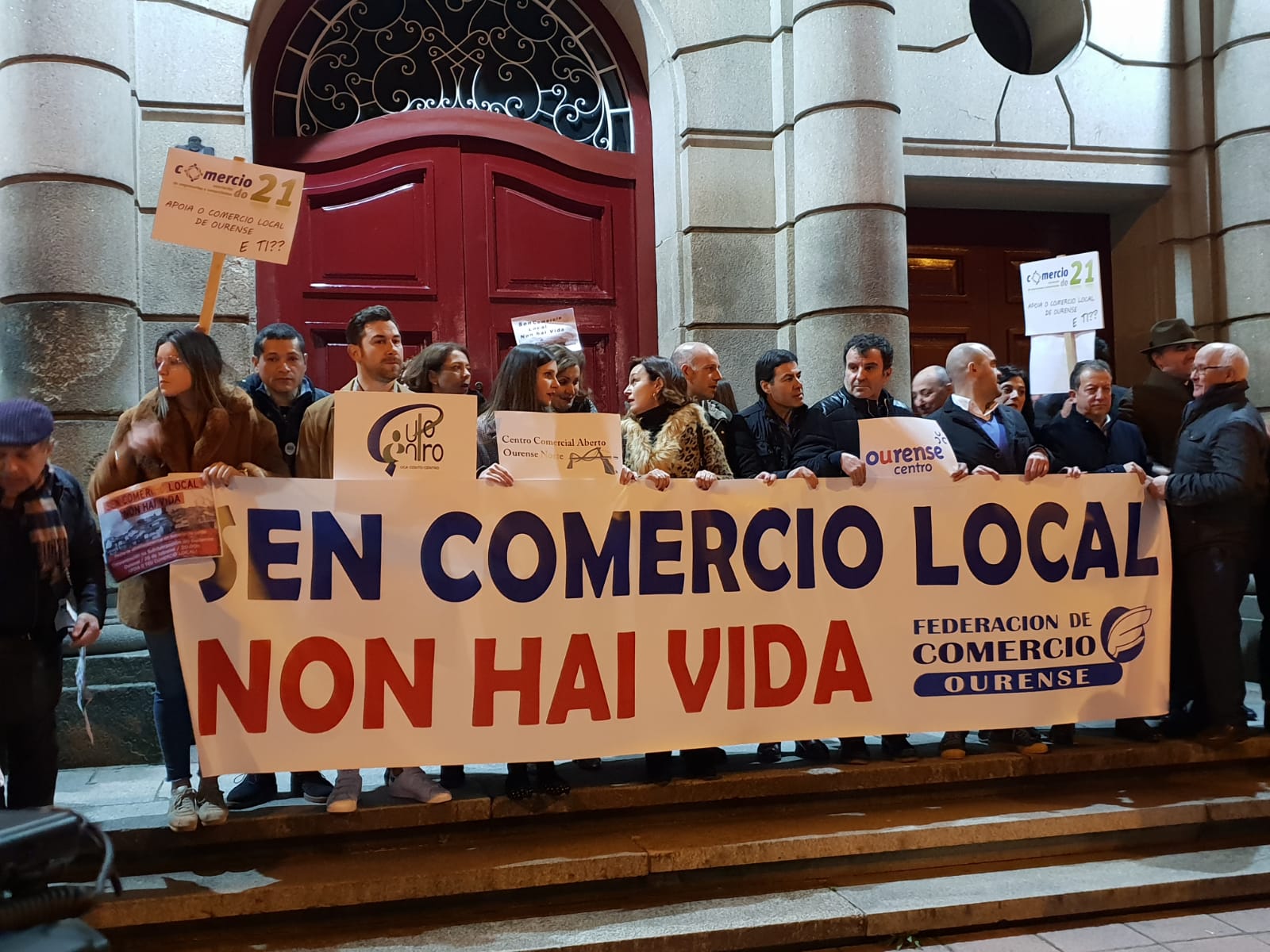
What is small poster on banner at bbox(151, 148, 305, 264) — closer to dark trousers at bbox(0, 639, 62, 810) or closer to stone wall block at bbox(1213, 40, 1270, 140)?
dark trousers at bbox(0, 639, 62, 810)

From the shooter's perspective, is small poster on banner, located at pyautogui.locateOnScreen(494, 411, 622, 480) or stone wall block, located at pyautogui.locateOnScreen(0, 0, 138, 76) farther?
stone wall block, located at pyautogui.locateOnScreen(0, 0, 138, 76)

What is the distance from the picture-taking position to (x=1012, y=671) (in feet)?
16.5

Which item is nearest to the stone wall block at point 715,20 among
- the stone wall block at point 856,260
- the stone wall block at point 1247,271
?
the stone wall block at point 856,260

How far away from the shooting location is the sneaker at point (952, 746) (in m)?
4.98

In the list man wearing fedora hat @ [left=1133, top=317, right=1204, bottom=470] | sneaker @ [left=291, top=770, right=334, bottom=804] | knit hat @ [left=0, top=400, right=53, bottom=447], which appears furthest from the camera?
man wearing fedora hat @ [left=1133, top=317, right=1204, bottom=470]

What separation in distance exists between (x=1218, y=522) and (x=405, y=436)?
12.6 feet

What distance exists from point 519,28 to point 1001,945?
668 cm

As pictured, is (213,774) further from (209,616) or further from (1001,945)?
(1001,945)

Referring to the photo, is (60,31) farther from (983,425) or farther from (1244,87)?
(1244,87)

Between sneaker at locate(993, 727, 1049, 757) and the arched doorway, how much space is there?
150 inches

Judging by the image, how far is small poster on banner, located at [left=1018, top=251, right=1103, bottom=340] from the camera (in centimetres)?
630

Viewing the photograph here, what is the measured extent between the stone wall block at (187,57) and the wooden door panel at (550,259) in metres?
1.65

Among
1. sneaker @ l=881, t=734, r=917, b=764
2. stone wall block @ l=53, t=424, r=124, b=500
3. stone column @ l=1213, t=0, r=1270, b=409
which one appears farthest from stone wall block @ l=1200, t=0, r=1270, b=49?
stone wall block @ l=53, t=424, r=124, b=500

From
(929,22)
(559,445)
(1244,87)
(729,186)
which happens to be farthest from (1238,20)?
(559,445)
